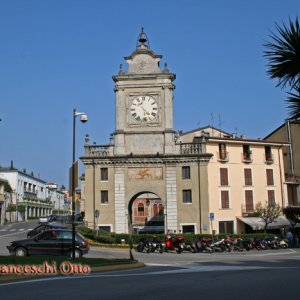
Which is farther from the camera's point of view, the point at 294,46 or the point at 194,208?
the point at 194,208

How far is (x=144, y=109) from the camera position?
44844 mm

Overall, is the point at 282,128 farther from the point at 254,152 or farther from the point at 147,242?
the point at 147,242

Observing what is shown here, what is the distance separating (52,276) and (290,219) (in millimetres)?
34765

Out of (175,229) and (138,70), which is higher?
(138,70)

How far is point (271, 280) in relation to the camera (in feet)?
40.2

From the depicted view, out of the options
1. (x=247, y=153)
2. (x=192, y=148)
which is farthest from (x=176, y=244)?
(x=247, y=153)

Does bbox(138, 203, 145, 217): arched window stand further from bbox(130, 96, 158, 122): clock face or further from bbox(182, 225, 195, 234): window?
bbox(130, 96, 158, 122): clock face

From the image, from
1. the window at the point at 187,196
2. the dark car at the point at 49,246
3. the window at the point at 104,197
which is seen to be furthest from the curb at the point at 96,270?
the window at the point at 104,197

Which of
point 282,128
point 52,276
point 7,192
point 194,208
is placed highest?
point 282,128

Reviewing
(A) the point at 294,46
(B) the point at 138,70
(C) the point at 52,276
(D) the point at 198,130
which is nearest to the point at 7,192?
(D) the point at 198,130

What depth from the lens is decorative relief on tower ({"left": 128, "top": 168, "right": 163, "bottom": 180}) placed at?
43.9 metres

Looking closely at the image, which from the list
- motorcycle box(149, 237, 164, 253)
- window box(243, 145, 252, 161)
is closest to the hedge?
motorcycle box(149, 237, 164, 253)

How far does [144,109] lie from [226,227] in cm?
1455

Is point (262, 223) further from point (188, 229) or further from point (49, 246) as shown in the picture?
point (49, 246)
